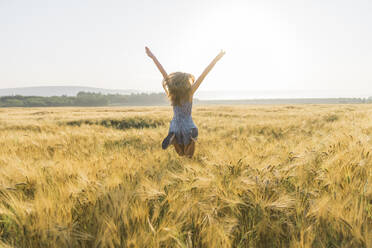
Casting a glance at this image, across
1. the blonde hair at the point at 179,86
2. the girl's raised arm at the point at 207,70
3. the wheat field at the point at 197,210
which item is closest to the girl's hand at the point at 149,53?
the blonde hair at the point at 179,86

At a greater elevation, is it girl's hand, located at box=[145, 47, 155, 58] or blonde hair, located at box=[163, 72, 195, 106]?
girl's hand, located at box=[145, 47, 155, 58]

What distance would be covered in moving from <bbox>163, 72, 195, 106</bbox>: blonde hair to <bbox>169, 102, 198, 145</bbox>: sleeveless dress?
4.8 inches

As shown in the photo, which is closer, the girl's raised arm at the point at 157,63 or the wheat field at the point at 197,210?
A: the wheat field at the point at 197,210

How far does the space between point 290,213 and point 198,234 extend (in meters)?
0.57

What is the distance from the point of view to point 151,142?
446 centimetres

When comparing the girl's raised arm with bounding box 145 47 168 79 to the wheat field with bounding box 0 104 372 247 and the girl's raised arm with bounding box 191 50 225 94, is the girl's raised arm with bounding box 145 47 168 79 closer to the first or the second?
the girl's raised arm with bounding box 191 50 225 94

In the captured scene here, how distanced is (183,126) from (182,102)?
346mm

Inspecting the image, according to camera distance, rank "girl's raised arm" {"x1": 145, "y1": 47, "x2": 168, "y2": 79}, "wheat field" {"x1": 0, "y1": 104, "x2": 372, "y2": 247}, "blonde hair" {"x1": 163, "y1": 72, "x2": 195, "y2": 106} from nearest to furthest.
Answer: "wheat field" {"x1": 0, "y1": 104, "x2": 372, "y2": 247}, "blonde hair" {"x1": 163, "y1": 72, "x2": 195, "y2": 106}, "girl's raised arm" {"x1": 145, "y1": 47, "x2": 168, "y2": 79}

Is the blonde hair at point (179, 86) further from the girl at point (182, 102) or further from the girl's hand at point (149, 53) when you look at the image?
the girl's hand at point (149, 53)

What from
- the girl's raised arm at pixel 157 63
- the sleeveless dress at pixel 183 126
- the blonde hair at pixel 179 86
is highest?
the girl's raised arm at pixel 157 63

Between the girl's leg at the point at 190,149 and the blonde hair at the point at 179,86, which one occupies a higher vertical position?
the blonde hair at the point at 179,86

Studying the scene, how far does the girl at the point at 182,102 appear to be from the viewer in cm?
275

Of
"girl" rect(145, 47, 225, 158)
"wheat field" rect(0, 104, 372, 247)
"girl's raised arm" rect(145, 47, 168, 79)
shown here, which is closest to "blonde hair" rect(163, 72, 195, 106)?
"girl" rect(145, 47, 225, 158)

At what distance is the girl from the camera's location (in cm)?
275
